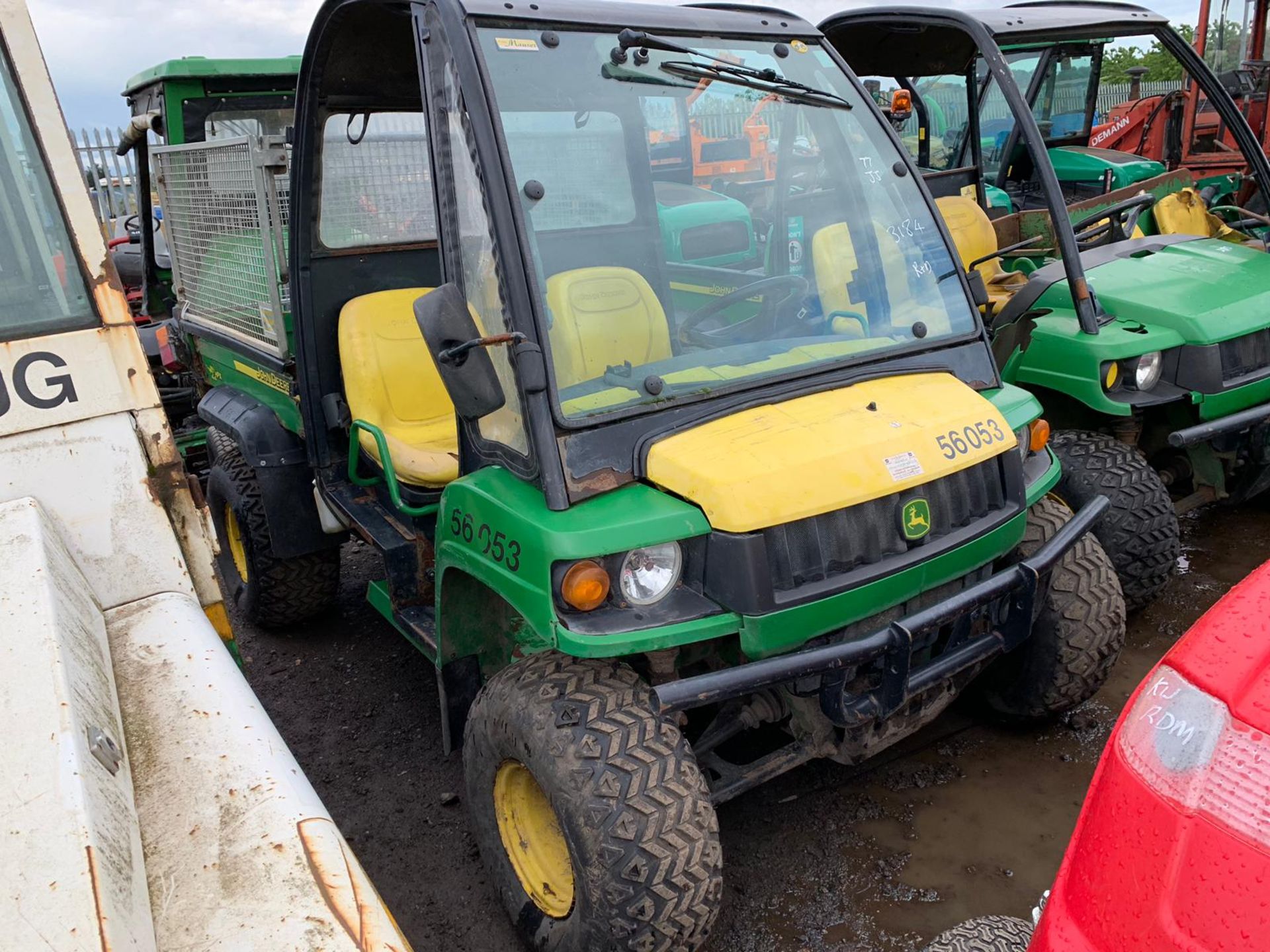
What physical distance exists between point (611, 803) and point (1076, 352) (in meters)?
2.66

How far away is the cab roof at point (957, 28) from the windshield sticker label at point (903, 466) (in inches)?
94.3

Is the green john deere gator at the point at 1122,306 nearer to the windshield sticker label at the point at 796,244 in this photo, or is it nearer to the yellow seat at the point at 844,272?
the yellow seat at the point at 844,272

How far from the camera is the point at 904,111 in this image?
482 centimetres

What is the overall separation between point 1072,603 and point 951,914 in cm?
92

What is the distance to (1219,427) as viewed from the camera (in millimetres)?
3734

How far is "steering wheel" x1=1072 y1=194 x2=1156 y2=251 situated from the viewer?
455 cm

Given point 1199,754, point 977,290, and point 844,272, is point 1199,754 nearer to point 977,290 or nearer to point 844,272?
point 844,272

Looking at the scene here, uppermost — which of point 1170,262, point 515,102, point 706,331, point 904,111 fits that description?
point 515,102

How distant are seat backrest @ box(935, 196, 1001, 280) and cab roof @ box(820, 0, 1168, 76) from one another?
0.64 meters

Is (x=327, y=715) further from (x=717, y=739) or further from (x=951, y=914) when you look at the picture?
(x=951, y=914)

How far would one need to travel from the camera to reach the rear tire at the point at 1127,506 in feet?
11.7

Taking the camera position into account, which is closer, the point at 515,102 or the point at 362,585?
the point at 515,102

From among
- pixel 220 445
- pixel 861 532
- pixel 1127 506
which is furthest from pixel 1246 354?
pixel 220 445

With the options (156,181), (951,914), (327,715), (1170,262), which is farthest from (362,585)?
(1170,262)
